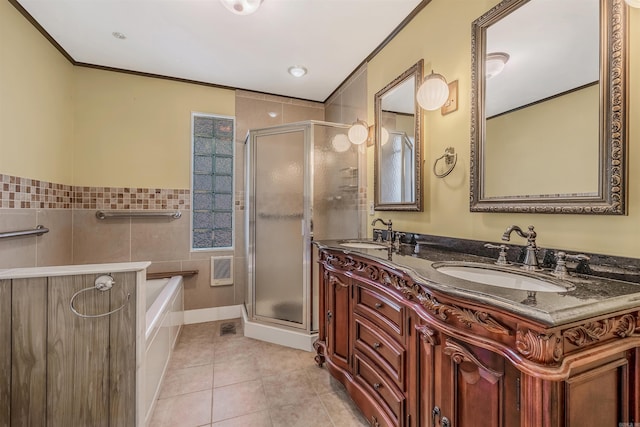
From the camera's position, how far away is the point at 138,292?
1.37 m

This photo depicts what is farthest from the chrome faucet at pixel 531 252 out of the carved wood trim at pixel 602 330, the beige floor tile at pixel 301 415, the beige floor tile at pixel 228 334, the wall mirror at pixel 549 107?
the beige floor tile at pixel 228 334

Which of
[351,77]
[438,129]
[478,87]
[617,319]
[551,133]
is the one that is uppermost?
[351,77]

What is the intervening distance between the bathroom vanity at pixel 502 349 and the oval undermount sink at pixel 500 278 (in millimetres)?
12

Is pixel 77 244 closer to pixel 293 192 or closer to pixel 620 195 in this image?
pixel 293 192

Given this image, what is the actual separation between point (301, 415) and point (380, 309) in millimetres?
855

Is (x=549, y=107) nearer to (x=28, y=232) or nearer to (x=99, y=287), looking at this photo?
(x=99, y=287)

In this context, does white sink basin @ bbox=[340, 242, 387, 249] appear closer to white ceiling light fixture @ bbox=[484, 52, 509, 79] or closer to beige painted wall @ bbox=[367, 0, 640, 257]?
beige painted wall @ bbox=[367, 0, 640, 257]

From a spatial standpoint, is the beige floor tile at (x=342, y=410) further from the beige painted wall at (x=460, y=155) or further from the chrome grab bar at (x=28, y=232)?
the chrome grab bar at (x=28, y=232)

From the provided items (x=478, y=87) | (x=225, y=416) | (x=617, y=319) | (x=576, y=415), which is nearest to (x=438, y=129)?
(x=478, y=87)

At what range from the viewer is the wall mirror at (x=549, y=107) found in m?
0.95

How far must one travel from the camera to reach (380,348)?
140 cm

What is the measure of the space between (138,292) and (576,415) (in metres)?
1.72

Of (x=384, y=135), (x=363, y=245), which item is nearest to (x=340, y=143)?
(x=384, y=135)

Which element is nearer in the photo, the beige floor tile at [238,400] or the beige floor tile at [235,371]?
the beige floor tile at [238,400]
